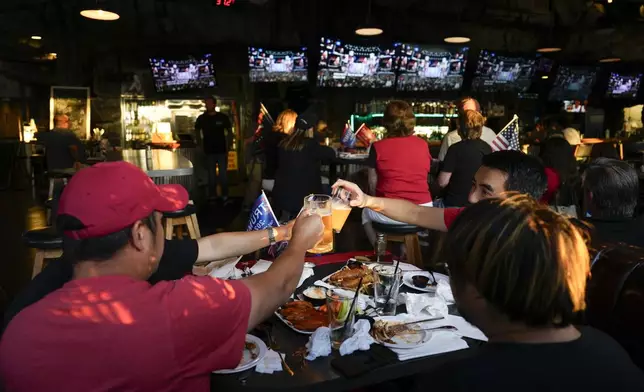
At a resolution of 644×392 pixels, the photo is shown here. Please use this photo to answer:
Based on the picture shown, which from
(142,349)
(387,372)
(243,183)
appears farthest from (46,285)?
(243,183)

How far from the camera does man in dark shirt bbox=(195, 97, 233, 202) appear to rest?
29.8 ft

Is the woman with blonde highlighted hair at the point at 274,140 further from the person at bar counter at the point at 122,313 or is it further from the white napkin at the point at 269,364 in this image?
the person at bar counter at the point at 122,313

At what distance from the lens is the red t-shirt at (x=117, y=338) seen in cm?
122

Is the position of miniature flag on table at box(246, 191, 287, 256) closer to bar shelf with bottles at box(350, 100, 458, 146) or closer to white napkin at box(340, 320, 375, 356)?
white napkin at box(340, 320, 375, 356)

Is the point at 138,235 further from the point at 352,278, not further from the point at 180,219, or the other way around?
the point at 180,219

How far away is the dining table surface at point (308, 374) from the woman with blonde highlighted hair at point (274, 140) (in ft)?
15.1

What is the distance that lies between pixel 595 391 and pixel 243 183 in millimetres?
9785

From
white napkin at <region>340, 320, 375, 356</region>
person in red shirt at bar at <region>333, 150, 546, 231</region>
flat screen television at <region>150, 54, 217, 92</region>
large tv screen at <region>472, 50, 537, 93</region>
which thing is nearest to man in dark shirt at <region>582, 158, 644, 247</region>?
person in red shirt at bar at <region>333, 150, 546, 231</region>

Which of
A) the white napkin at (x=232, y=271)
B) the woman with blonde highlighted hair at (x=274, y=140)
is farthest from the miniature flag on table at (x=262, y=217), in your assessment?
the woman with blonde highlighted hair at (x=274, y=140)

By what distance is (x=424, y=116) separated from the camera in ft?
36.0

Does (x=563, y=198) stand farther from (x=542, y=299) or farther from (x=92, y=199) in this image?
(x=92, y=199)

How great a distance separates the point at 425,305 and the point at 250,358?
0.79m

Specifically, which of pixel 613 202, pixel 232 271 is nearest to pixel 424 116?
pixel 613 202

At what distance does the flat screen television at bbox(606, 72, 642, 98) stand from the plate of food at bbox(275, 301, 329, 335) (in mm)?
13168
